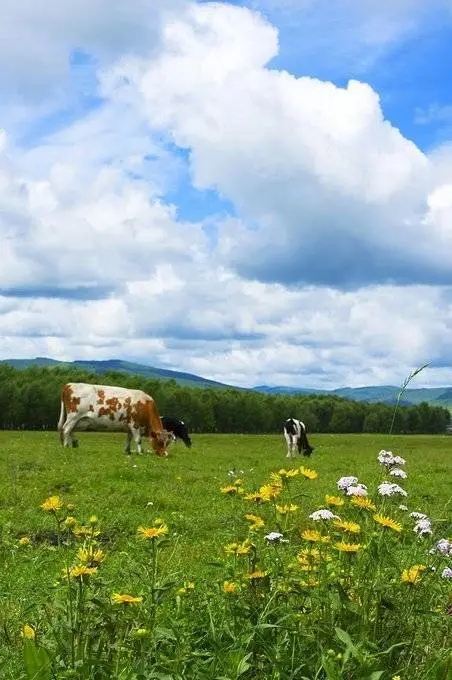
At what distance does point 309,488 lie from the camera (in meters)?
18.3

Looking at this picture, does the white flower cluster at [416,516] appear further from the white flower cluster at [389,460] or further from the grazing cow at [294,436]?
the grazing cow at [294,436]

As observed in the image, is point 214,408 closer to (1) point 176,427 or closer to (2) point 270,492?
(1) point 176,427

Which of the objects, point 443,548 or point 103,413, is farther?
point 103,413

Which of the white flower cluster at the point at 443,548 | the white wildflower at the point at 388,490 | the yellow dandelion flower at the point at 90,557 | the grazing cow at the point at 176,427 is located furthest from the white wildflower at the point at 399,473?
the grazing cow at the point at 176,427

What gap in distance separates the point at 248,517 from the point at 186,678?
1.29m

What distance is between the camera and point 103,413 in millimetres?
33125

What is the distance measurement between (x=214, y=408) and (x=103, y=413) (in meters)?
94.3

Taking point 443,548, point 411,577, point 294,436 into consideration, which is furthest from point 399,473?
point 294,436

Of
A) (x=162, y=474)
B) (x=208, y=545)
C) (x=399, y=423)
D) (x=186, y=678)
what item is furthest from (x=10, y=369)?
(x=186, y=678)

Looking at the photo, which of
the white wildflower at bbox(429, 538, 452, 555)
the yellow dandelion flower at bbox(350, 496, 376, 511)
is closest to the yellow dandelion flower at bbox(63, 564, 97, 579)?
the yellow dandelion flower at bbox(350, 496, 376, 511)

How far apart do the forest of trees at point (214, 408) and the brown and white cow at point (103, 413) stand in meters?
72.8

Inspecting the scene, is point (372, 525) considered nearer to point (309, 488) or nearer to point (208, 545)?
point (208, 545)

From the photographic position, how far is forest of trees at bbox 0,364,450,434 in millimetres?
106812

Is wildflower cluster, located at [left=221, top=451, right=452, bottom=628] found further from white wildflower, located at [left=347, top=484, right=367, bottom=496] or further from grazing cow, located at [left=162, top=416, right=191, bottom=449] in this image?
grazing cow, located at [left=162, top=416, right=191, bottom=449]
